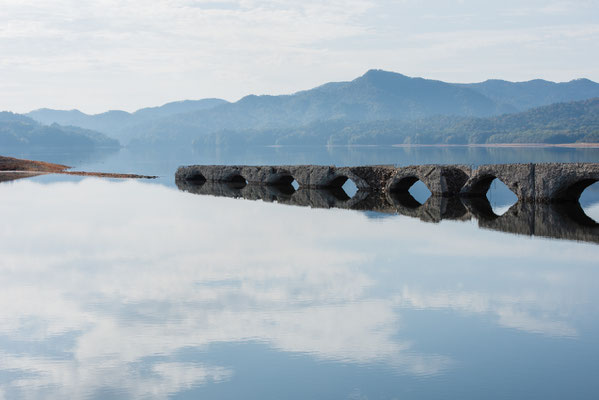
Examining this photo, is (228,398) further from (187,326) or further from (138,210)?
(138,210)

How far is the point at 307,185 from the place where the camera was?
45375 millimetres

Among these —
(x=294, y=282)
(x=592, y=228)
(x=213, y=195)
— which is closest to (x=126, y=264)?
(x=294, y=282)

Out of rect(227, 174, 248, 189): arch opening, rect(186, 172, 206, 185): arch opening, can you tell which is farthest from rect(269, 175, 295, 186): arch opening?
rect(186, 172, 206, 185): arch opening

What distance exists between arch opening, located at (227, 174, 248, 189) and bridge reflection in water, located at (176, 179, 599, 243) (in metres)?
1.13

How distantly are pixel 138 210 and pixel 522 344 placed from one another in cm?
2450

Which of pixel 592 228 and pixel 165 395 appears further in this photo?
pixel 592 228

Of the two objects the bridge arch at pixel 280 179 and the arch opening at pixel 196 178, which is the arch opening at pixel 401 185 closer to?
the bridge arch at pixel 280 179

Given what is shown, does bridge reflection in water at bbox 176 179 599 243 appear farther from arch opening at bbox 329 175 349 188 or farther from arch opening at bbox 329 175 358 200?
arch opening at bbox 329 175 349 188

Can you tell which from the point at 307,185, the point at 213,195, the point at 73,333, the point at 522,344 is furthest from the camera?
the point at 307,185

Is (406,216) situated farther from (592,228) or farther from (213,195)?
Result: (213,195)

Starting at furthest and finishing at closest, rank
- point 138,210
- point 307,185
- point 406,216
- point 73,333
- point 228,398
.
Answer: point 307,185
point 138,210
point 406,216
point 73,333
point 228,398

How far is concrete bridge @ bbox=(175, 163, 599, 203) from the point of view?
31.4 m

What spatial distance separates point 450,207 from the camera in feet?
107

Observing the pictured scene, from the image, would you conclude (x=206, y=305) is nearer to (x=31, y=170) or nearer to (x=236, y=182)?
(x=236, y=182)
